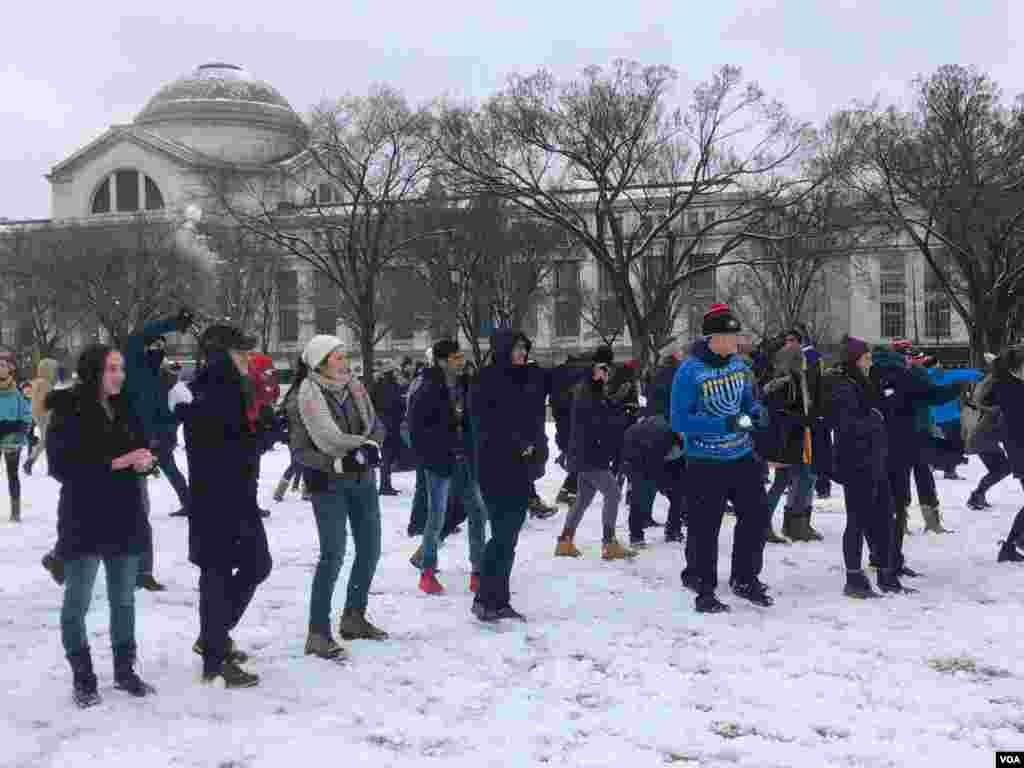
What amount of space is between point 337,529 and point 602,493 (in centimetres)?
308

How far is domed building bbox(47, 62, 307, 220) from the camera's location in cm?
7138

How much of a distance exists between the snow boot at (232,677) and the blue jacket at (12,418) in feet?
20.3

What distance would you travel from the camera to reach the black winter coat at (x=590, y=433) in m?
7.79

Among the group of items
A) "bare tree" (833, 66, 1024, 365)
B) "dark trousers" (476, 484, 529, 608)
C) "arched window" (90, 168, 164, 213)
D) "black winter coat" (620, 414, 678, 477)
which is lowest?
"dark trousers" (476, 484, 529, 608)

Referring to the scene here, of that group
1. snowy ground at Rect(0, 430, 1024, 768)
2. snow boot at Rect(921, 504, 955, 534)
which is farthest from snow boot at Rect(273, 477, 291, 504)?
snow boot at Rect(921, 504, 955, 534)

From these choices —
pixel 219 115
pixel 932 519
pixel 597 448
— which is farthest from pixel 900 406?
pixel 219 115

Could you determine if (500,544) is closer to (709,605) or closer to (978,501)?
(709,605)

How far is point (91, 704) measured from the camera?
4695 millimetres

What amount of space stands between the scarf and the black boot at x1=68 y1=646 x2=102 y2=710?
1438 mm

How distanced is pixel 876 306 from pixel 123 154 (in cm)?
5176

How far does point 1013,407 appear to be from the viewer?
7.50m

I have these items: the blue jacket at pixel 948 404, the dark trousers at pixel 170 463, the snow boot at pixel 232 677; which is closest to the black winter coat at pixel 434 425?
the snow boot at pixel 232 677

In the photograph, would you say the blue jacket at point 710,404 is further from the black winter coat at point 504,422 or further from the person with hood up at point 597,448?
the person with hood up at point 597,448

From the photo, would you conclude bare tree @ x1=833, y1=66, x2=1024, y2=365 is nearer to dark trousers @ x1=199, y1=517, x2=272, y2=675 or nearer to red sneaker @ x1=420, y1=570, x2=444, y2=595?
red sneaker @ x1=420, y1=570, x2=444, y2=595
